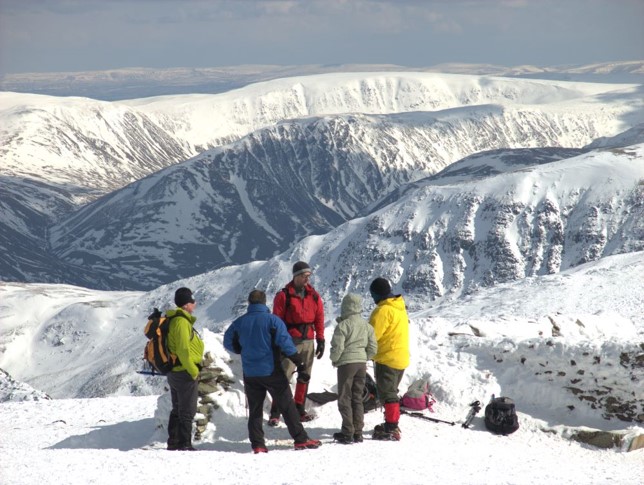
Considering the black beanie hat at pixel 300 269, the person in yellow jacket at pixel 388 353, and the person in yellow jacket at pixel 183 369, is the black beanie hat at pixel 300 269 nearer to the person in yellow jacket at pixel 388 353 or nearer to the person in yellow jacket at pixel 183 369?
the person in yellow jacket at pixel 388 353

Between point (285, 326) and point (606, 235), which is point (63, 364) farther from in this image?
point (285, 326)

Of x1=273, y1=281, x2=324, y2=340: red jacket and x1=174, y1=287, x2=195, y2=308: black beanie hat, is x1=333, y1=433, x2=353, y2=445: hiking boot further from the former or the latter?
x1=174, y1=287, x2=195, y2=308: black beanie hat

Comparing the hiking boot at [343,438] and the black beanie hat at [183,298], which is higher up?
the black beanie hat at [183,298]

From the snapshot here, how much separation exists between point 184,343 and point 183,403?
1263 millimetres

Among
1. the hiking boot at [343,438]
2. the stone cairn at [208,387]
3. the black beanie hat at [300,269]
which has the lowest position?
the hiking boot at [343,438]

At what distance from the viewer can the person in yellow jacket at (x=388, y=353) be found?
15.9 metres

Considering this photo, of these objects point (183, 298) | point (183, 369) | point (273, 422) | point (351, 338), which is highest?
point (183, 298)

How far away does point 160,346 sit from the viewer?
15.3 metres

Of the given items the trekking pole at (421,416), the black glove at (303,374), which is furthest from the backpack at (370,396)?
the black glove at (303,374)

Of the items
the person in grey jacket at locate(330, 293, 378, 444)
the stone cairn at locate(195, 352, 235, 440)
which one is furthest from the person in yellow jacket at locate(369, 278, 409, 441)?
the stone cairn at locate(195, 352, 235, 440)

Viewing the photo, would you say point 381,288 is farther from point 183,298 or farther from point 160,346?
point 160,346

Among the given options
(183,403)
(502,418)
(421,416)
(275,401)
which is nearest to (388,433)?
(421,416)

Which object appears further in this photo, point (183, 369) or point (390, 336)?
point (390, 336)

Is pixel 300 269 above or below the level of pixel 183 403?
above
